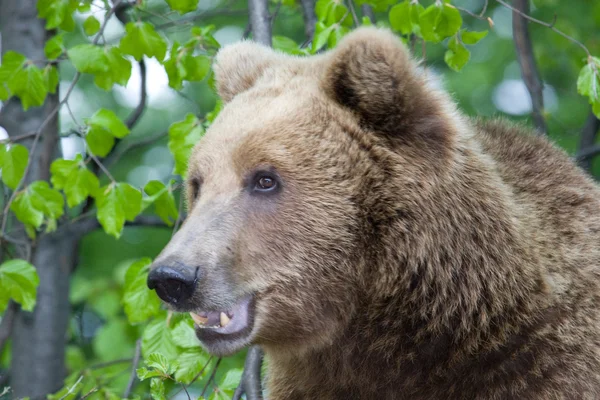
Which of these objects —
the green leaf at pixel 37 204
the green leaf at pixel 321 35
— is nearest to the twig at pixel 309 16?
the green leaf at pixel 321 35

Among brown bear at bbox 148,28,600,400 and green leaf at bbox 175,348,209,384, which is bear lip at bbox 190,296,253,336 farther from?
green leaf at bbox 175,348,209,384

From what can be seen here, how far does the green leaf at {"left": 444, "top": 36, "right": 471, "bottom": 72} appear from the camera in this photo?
15.4 feet

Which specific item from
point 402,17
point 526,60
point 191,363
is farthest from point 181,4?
point 526,60

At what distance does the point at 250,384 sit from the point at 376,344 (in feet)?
2.72

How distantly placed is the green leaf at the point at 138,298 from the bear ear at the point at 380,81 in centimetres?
163

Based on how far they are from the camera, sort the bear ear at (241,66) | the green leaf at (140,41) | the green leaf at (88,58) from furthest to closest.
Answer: the green leaf at (140,41) < the green leaf at (88,58) < the bear ear at (241,66)

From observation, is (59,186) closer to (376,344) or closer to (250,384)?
(250,384)

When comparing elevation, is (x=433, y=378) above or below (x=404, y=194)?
below

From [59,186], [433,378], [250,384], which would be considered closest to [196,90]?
[59,186]

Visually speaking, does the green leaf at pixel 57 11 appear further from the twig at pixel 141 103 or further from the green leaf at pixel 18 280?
the green leaf at pixel 18 280

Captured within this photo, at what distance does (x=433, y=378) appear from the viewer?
3.62 metres

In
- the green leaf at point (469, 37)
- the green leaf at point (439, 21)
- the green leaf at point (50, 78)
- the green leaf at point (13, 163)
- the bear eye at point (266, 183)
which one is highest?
the green leaf at point (439, 21)

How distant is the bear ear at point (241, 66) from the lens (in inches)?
169

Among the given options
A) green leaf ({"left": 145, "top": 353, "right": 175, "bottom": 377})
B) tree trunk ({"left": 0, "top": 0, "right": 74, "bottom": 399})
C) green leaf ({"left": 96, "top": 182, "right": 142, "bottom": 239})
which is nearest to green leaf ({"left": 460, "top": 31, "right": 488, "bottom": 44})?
green leaf ({"left": 96, "top": 182, "right": 142, "bottom": 239})
